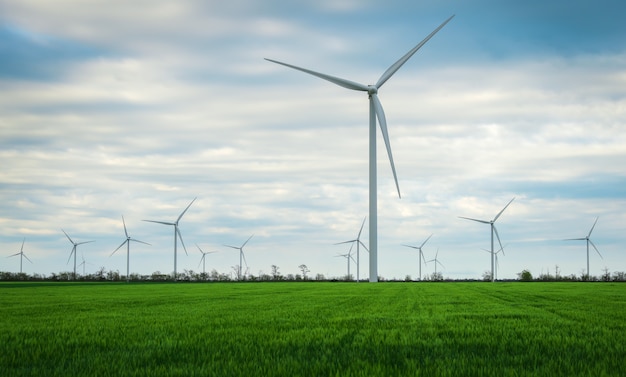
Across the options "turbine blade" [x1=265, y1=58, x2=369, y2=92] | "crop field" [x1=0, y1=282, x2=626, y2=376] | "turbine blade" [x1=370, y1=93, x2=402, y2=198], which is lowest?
"crop field" [x1=0, y1=282, x2=626, y2=376]

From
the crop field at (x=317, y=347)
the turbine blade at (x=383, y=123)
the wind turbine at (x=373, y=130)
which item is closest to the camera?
the crop field at (x=317, y=347)

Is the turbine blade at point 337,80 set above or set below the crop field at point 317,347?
above

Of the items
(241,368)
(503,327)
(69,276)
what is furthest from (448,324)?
(69,276)

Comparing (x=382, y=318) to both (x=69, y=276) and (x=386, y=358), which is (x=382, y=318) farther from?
(x=69, y=276)

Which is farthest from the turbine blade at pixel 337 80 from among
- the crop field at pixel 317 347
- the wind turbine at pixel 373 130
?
the crop field at pixel 317 347

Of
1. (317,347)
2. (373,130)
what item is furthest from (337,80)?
(317,347)

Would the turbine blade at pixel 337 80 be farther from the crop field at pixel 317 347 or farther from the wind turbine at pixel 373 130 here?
the crop field at pixel 317 347

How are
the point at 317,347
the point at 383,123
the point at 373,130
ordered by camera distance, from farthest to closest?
the point at 373,130 → the point at 383,123 → the point at 317,347

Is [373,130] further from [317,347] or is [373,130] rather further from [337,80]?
[317,347]

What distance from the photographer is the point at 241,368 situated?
803cm

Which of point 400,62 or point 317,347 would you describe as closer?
point 317,347

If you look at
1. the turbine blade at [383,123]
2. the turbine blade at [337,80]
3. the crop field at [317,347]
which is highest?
the turbine blade at [337,80]

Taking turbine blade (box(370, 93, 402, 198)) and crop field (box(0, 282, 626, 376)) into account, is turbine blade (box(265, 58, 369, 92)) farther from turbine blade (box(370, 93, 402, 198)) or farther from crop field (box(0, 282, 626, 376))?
crop field (box(0, 282, 626, 376))

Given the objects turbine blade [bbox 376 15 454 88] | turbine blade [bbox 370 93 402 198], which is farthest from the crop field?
turbine blade [bbox 376 15 454 88]
